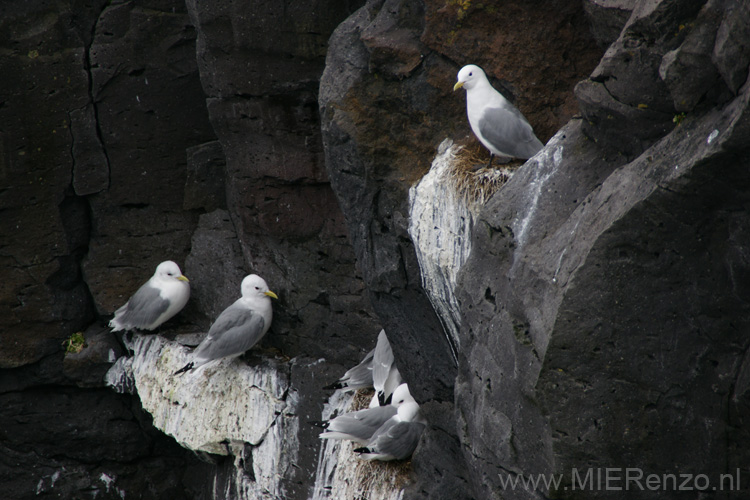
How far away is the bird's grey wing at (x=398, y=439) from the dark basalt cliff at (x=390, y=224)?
0.08 meters

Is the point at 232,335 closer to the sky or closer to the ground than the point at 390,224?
closer to the ground

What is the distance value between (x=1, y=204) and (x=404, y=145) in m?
3.94

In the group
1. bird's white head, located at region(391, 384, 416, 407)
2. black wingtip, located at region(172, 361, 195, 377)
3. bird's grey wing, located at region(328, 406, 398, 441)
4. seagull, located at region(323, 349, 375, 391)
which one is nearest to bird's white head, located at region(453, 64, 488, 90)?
bird's white head, located at region(391, 384, 416, 407)

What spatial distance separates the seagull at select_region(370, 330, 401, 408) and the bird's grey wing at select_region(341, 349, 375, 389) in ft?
0.84

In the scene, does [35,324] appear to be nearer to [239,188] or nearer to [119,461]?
[119,461]

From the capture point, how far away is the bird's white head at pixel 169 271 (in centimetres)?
663

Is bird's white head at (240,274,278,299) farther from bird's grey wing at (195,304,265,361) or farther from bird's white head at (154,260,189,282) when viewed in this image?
bird's white head at (154,260,189,282)

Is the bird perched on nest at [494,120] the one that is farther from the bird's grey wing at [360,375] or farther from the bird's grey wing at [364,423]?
the bird's grey wing at [360,375]

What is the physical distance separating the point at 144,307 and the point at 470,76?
3.74 metres

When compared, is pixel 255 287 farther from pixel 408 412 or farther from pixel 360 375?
pixel 408 412

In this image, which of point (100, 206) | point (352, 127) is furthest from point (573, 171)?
point (100, 206)

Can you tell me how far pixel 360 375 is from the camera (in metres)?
5.36

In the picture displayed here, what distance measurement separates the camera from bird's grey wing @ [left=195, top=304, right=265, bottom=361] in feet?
19.2

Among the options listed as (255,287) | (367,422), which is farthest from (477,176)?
(255,287)
